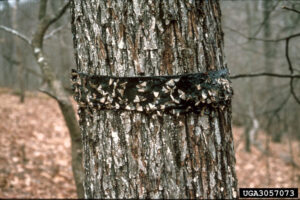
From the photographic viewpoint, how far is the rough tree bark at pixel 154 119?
115cm

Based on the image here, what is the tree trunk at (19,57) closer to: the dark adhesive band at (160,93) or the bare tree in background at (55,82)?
the bare tree in background at (55,82)

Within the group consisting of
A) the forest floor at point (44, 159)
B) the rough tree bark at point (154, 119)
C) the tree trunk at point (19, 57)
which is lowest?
the forest floor at point (44, 159)

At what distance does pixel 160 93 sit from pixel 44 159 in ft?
22.0

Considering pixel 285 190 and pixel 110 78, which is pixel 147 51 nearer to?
pixel 110 78

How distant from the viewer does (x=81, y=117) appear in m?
1.32

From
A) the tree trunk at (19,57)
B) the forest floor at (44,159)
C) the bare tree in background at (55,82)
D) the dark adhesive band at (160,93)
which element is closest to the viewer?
the dark adhesive band at (160,93)

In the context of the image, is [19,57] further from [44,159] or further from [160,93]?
[160,93]

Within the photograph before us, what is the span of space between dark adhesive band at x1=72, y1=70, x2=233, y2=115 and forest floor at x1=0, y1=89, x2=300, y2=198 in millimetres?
2977

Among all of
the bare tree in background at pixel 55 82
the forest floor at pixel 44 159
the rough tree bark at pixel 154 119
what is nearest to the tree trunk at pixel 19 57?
the forest floor at pixel 44 159

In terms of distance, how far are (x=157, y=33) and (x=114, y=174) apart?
63 cm

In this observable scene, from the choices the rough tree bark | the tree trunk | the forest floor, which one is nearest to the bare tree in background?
the forest floor

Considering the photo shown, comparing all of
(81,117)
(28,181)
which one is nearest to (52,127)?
(28,181)

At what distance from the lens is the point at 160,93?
113 centimetres

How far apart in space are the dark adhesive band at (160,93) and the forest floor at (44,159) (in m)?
2.98
